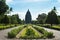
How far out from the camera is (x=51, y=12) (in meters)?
78.4

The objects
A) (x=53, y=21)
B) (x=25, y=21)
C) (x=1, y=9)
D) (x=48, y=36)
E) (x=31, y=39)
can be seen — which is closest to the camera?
(x=31, y=39)

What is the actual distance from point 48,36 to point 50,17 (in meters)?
54.6

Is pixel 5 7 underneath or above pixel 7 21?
above

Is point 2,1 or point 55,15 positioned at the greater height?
point 2,1

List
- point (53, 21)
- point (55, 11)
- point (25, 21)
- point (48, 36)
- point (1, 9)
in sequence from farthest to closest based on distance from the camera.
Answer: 1. point (25, 21)
2. point (55, 11)
3. point (53, 21)
4. point (1, 9)
5. point (48, 36)

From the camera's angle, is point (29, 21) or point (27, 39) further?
point (29, 21)

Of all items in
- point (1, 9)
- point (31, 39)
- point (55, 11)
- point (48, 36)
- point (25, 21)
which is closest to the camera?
point (31, 39)

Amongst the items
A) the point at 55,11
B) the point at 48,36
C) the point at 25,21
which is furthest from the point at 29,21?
the point at 48,36

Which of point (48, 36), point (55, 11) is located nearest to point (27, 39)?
point (48, 36)

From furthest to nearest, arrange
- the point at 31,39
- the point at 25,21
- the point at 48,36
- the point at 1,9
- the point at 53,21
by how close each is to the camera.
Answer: the point at 25,21
the point at 53,21
the point at 1,9
the point at 48,36
the point at 31,39

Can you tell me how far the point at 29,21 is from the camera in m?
189

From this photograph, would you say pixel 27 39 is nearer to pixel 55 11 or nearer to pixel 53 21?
pixel 53 21

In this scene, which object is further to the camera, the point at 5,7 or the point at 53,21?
the point at 53,21

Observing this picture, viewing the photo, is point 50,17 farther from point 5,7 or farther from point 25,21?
point 25,21
